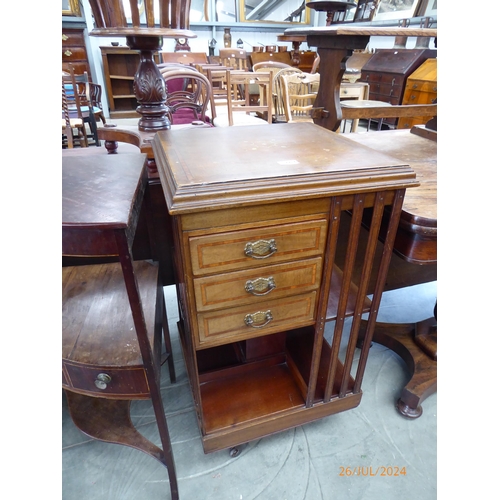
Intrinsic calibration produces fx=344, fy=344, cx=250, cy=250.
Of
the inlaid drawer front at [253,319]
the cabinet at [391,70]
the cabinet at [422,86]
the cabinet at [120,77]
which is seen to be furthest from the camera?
the cabinet at [120,77]

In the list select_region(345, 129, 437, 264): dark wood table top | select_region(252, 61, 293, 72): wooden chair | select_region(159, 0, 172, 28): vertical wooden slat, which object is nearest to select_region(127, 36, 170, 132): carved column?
select_region(159, 0, 172, 28): vertical wooden slat

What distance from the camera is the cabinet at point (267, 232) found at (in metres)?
0.66

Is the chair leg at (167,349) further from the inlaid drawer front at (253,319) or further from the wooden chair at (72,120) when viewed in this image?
the wooden chair at (72,120)

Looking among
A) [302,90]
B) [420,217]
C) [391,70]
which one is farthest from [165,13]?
[391,70]

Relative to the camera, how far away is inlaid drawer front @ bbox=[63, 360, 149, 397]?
0.78m

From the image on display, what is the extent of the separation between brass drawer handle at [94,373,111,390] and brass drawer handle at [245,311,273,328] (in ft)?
1.12

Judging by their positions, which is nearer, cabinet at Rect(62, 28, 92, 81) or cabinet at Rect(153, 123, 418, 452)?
cabinet at Rect(153, 123, 418, 452)

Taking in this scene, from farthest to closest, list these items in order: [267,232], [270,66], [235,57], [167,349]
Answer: [235,57], [270,66], [167,349], [267,232]

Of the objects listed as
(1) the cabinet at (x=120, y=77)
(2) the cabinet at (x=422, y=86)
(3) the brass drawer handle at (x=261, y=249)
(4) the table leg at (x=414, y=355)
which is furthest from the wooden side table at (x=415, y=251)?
(1) the cabinet at (x=120, y=77)

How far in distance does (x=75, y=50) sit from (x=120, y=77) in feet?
2.04

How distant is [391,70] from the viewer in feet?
13.2

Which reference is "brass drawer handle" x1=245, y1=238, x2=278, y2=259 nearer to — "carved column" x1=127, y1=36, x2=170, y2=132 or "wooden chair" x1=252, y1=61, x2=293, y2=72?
"carved column" x1=127, y1=36, x2=170, y2=132
